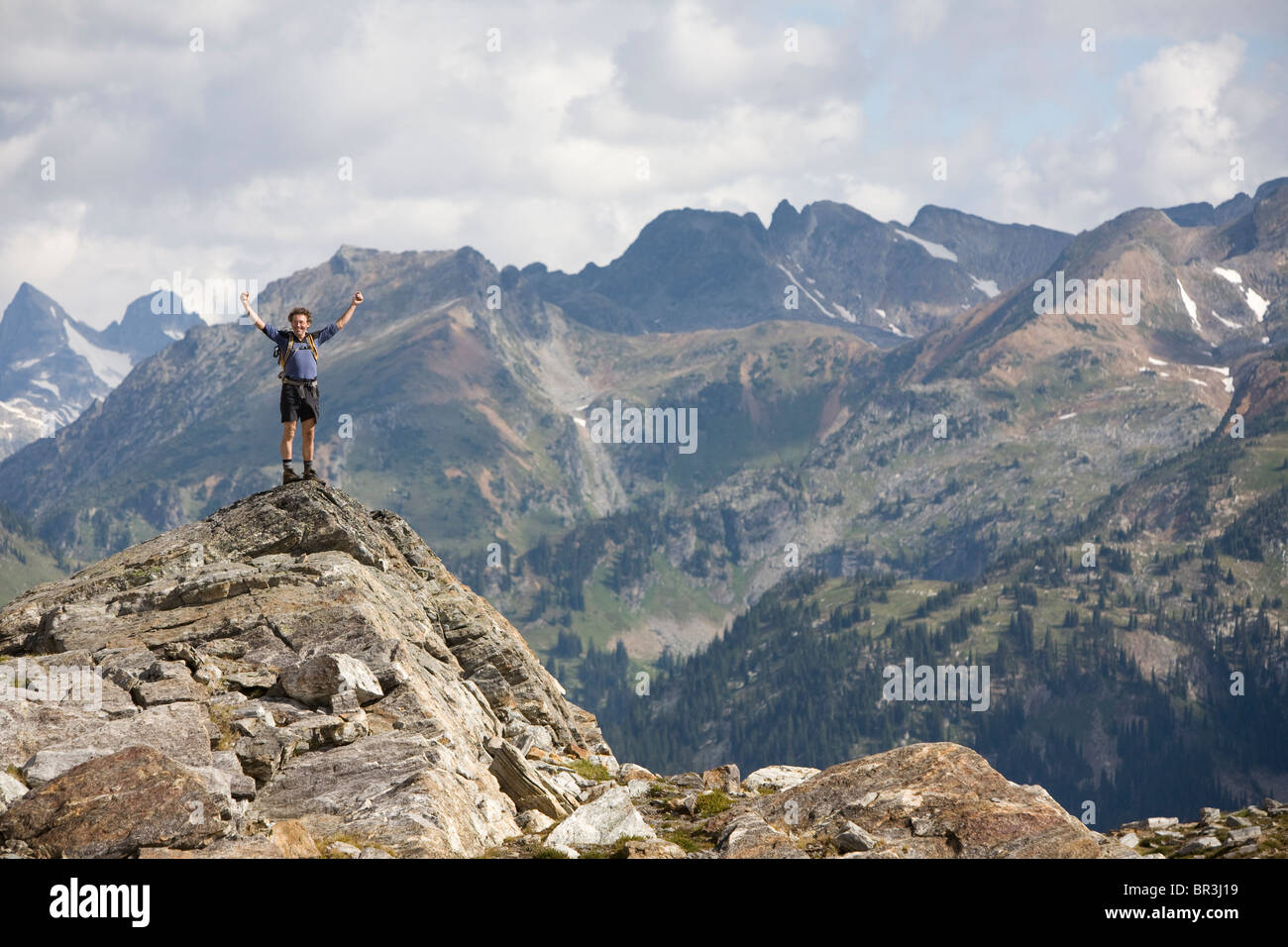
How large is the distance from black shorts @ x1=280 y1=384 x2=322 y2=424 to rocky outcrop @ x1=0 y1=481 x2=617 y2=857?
4271mm

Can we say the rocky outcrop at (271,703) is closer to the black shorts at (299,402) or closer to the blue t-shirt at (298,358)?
the black shorts at (299,402)

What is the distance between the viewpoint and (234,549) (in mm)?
40938

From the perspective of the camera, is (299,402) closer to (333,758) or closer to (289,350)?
(289,350)

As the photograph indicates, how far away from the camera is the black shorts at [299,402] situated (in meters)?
38.2

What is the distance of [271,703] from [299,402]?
11.4 m

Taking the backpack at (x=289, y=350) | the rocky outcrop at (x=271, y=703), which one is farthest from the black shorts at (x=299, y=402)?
the rocky outcrop at (x=271, y=703)

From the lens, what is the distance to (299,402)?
126 feet

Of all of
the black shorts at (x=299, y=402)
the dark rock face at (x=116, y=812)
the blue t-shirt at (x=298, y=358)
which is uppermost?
the blue t-shirt at (x=298, y=358)

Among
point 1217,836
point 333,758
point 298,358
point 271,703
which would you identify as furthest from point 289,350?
point 1217,836

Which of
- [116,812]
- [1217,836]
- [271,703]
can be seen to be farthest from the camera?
[1217,836]

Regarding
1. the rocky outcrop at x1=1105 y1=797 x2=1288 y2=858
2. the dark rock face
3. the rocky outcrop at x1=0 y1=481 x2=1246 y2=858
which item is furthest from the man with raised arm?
the rocky outcrop at x1=1105 y1=797 x2=1288 y2=858

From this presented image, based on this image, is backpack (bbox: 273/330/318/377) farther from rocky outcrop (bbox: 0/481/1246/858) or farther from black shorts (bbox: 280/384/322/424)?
rocky outcrop (bbox: 0/481/1246/858)

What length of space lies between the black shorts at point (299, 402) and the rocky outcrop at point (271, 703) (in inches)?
168
